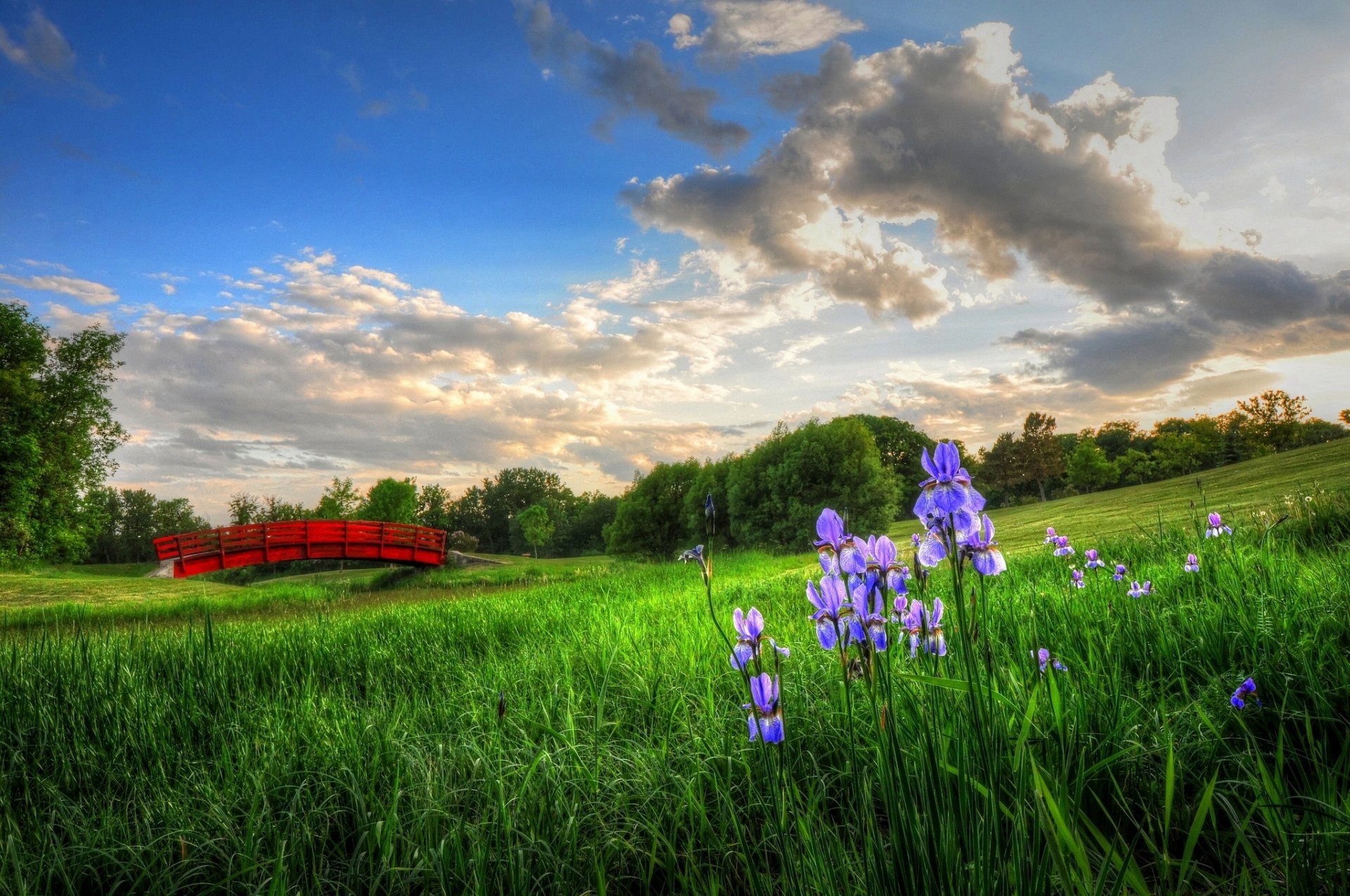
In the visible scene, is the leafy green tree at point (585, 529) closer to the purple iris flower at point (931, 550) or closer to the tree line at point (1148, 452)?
the tree line at point (1148, 452)

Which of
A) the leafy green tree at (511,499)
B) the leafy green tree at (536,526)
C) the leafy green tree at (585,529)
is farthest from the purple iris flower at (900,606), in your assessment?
the leafy green tree at (511,499)

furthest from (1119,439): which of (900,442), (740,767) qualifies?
(740,767)

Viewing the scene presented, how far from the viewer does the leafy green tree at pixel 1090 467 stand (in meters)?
50.2

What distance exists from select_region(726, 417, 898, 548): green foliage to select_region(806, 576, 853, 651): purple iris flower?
18741mm

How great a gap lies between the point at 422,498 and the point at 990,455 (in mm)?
66109

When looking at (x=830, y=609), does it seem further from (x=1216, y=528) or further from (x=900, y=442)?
(x=900, y=442)

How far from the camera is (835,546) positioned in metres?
1.41

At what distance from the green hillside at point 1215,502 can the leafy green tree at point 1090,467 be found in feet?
59.5

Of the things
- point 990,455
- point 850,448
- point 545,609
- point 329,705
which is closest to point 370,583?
point 545,609

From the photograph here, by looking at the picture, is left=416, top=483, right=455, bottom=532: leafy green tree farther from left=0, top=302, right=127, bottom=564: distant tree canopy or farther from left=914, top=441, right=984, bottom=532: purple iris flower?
left=914, top=441, right=984, bottom=532: purple iris flower

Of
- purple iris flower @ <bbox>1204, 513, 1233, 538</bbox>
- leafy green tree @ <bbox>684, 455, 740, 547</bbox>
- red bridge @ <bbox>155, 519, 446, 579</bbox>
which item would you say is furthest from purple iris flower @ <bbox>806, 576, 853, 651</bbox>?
red bridge @ <bbox>155, 519, 446, 579</bbox>

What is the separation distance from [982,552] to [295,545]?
24270 mm

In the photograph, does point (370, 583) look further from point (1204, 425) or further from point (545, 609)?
point (1204, 425)

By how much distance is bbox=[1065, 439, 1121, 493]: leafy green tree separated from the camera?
50188 millimetres
